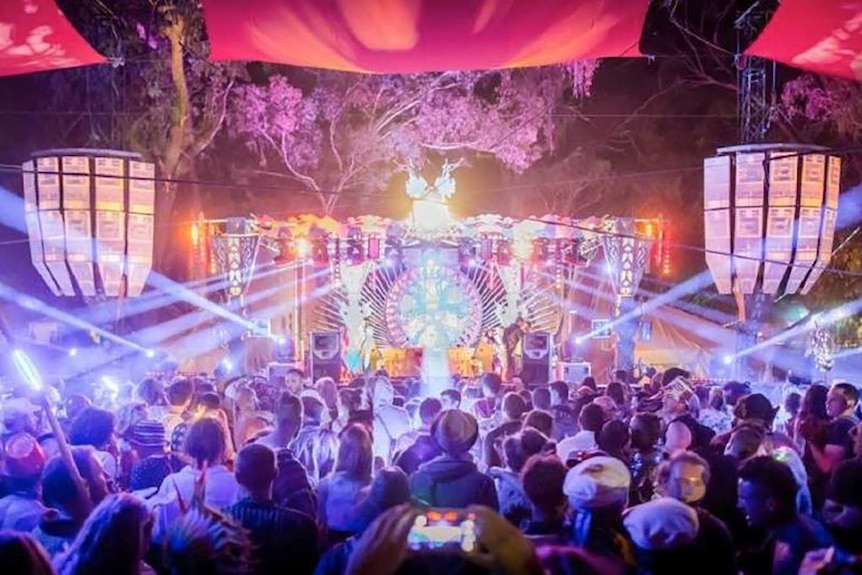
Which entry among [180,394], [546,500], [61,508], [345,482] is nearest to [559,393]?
[180,394]

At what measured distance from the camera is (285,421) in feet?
20.2

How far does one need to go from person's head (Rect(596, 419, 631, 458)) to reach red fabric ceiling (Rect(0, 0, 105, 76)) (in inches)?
154

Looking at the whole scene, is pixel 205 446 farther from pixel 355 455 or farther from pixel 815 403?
pixel 815 403

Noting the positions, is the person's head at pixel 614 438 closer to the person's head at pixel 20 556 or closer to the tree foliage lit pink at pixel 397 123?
the person's head at pixel 20 556

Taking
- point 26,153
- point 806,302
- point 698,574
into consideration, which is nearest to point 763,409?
point 698,574

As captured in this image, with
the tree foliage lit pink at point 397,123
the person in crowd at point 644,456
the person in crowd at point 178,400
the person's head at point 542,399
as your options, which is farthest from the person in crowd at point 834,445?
the tree foliage lit pink at point 397,123

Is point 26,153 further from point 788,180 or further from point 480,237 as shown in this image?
point 788,180

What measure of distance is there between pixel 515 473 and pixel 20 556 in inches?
108

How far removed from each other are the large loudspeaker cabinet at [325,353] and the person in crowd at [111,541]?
12.1 m

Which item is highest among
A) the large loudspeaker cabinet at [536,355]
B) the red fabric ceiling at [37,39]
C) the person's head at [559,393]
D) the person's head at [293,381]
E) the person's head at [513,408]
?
the red fabric ceiling at [37,39]

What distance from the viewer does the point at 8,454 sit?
15.4 ft

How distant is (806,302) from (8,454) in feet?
63.2

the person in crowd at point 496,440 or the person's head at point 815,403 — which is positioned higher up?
the person's head at point 815,403

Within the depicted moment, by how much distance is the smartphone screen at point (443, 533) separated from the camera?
3.03 m
